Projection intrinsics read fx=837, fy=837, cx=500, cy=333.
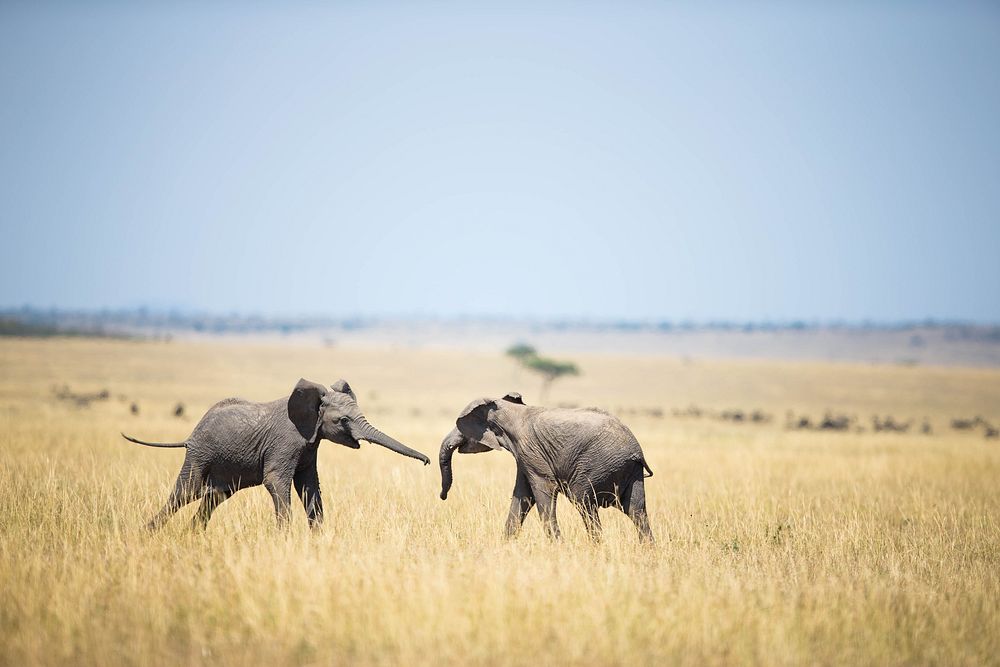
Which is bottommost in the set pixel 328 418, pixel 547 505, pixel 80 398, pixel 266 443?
pixel 80 398

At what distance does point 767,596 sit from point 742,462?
13640 mm

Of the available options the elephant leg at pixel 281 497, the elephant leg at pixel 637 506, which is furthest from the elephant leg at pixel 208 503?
the elephant leg at pixel 637 506

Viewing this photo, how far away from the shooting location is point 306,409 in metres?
9.39

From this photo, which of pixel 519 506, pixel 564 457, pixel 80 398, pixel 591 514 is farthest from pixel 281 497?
pixel 80 398

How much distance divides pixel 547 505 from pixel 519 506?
1.65 feet

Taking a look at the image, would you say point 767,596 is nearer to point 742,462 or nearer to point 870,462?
point 742,462

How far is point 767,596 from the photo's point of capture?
737 centimetres

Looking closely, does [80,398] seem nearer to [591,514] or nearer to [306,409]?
[306,409]

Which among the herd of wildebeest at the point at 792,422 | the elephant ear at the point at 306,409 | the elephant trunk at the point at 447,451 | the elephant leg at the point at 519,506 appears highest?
the elephant ear at the point at 306,409

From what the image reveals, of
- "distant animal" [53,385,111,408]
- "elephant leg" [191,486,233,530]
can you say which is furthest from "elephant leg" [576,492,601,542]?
"distant animal" [53,385,111,408]

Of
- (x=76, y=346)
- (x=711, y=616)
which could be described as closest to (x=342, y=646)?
(x=711, y=616)

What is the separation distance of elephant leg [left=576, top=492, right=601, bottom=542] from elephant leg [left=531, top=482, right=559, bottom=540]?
0.30 m

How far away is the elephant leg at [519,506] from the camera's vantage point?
966cm

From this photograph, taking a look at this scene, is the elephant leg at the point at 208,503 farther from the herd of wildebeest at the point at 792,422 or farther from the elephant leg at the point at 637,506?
the herd of wildebeest at the point at 792,422
